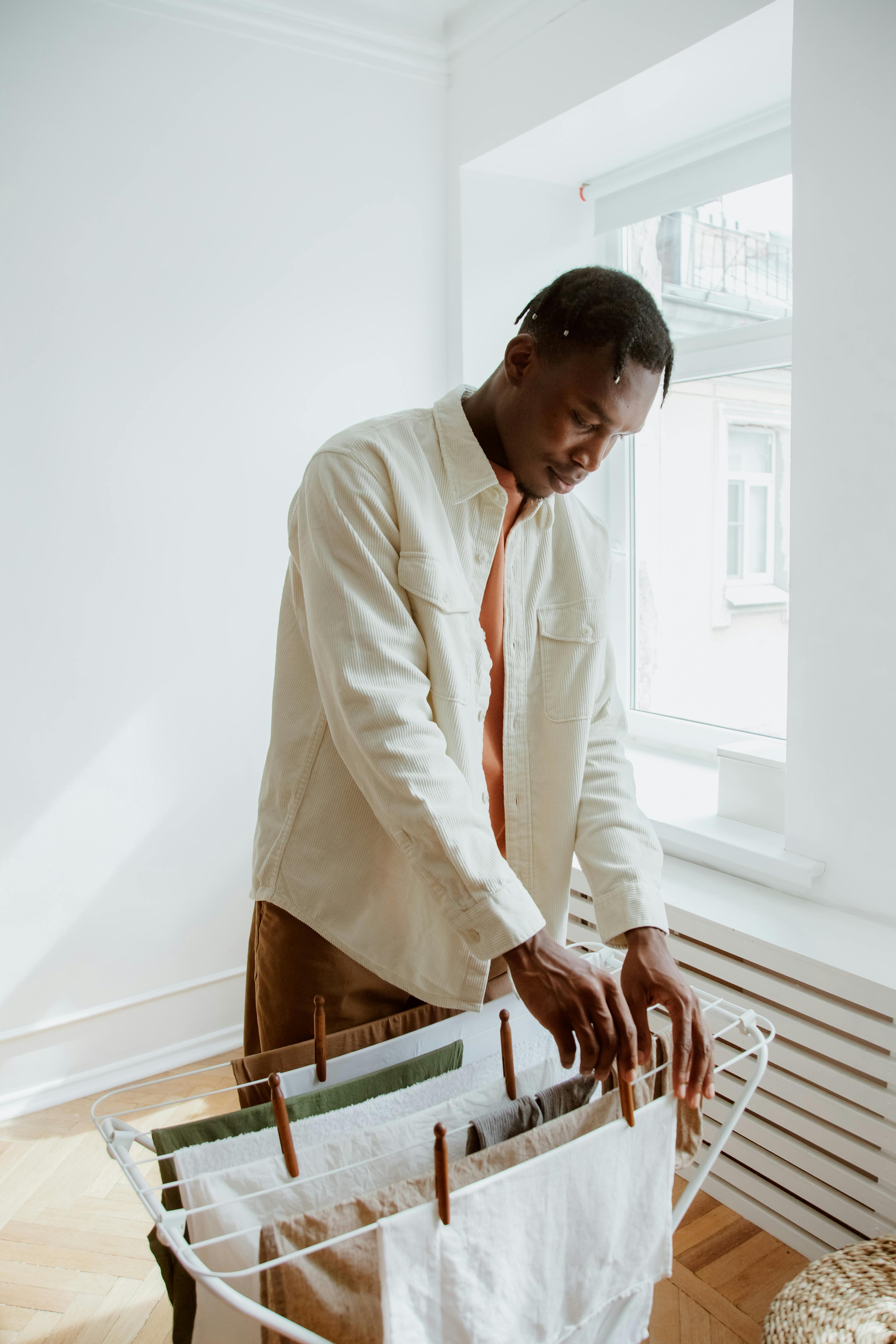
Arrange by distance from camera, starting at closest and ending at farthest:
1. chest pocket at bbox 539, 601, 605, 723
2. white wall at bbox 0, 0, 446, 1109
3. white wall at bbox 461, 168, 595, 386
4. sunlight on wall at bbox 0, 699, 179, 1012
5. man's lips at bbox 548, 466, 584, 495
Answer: man's lips at bbox 548, 466, 584, 495 → chest pocket at bbox 539, 601, 605, 723 → white wall at bbox 0, 0, 446, 1109 → sunlight on wall at bbox 0, 699, 179, 1012 → white wall at bbox 461, 168, 595, 386

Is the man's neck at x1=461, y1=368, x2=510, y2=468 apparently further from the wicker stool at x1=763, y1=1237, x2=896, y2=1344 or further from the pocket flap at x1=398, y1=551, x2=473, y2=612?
the wicker stool at x1=763, y1=1237, x2=896, y2=1344

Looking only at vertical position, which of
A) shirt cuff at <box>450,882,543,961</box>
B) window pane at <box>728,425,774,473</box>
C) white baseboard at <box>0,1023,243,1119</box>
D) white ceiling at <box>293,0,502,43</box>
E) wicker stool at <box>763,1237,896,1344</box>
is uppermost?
white ceiling at <box>293,0,502,43</box>

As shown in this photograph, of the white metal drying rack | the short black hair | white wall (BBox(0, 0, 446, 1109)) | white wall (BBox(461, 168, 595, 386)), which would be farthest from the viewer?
white wall (BBox(461, 168, 595, 386))

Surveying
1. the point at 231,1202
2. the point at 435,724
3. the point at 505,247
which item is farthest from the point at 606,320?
the point at 505,247

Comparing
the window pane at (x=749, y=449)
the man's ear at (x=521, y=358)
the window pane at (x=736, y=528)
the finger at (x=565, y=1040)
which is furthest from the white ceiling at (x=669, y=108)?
the finger at (x=565, y=1040)

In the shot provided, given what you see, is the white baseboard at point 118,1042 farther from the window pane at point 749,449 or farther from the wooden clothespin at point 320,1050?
the window pane at point 749,449

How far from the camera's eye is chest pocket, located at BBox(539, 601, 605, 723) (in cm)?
136

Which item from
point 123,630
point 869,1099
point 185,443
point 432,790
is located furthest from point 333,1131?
point 185,443

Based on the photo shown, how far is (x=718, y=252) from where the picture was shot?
2.69 m

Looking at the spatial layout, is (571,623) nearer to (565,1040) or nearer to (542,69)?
(565,1040)

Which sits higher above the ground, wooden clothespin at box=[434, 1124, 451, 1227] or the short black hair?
the short black hair

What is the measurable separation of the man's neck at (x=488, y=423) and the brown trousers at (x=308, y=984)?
666mm

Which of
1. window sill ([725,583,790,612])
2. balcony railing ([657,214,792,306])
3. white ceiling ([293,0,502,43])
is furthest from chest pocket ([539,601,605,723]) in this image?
white ceiling ([293,0,502,43])

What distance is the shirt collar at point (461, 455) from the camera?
128cm
